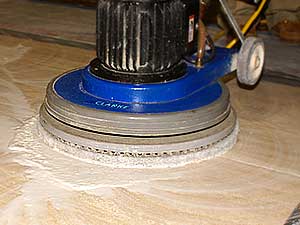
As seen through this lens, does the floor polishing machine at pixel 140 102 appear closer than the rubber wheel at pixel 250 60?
Yes

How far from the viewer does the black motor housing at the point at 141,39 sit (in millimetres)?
1124

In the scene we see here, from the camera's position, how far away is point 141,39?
3.72ft

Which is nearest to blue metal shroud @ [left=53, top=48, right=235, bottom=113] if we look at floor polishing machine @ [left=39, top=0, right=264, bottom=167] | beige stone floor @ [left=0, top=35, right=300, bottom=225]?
floor polishing machine @ [left=39, top=0, right=264, bottom=167]

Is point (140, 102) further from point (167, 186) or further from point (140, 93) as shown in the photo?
point (167, 186)

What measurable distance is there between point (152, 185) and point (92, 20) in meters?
1.35

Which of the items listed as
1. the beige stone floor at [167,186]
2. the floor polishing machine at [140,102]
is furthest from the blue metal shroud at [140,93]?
the beige stone floor at [167,186]

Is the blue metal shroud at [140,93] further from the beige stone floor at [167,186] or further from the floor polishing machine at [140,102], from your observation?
the beige stone floor at [167,186]

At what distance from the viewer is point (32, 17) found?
7.53 feet

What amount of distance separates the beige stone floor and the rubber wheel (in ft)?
0.31

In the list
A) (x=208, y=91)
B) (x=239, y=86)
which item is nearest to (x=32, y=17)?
(x=239, y=86)

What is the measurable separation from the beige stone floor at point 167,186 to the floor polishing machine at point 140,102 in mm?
32

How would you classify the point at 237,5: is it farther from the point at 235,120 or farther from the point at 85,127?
the point at 85,127

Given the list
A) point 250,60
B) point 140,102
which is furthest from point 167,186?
point 250,60

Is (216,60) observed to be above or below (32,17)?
above
